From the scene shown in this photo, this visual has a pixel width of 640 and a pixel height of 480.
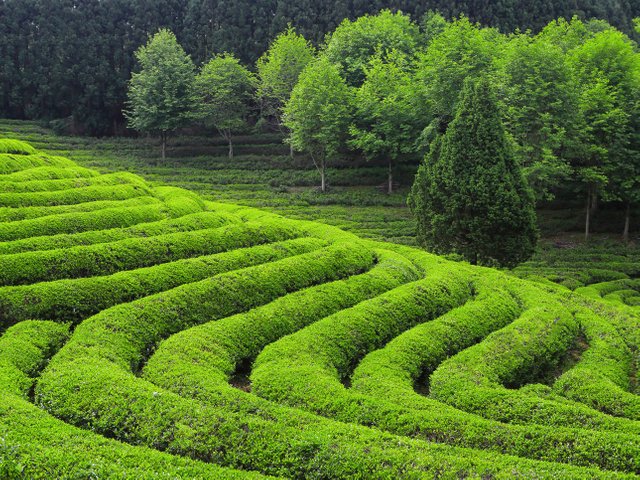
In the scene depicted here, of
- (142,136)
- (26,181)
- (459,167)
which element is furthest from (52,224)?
(142,136)

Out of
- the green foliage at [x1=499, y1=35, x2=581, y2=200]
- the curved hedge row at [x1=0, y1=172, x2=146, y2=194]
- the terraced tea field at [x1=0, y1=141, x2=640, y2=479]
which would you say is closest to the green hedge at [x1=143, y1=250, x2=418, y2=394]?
the terraced tea field at [x1=0, y1=141, x2=640, y2=479]

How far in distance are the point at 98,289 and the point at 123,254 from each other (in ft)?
7.33

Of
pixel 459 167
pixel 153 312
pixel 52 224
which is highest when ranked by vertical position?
pixel 459 167

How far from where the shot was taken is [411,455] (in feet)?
32.4

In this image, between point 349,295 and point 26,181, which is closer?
point 349,295

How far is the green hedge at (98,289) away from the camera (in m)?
16.0

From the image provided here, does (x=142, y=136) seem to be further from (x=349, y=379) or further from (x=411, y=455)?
(x=411, y=455)

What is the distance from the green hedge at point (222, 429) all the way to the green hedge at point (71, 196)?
9.38 metres

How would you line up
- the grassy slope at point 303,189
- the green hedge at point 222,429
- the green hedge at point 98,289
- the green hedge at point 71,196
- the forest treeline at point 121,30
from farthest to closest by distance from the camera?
the forest treeline at point 121,30
the grassy slope at point 303,189
the green hedge at point 71,196
the green hedge at point 98,289
the green hedge at point 222,429

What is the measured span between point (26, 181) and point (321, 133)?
2978 cm

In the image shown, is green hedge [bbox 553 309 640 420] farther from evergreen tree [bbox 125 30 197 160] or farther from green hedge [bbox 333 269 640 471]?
evergreen tree [bbox 125 30 197 160]

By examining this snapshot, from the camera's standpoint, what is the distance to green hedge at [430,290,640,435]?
1218cm

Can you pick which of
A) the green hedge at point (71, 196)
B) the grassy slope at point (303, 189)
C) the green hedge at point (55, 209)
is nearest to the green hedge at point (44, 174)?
the green hedge at point (71, 196)

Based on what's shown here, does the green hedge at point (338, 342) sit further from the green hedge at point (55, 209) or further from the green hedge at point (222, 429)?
the green hedge at point (55, 209)
